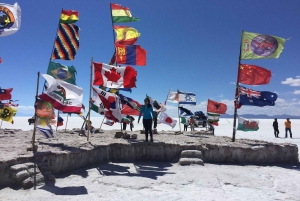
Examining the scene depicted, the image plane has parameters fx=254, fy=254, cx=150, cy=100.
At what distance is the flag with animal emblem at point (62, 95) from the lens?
7953mm

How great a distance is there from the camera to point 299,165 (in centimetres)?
1060

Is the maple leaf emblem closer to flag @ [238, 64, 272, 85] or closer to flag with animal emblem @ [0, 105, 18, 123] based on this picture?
flag @ [238, 64, 272, 85]

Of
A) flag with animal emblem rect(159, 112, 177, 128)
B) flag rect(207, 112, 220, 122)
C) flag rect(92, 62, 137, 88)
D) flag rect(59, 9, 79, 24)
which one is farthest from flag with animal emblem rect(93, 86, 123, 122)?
flag rect(207, 112, 220, 122)

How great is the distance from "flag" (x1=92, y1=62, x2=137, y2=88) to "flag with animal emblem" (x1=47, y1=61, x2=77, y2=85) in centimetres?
227

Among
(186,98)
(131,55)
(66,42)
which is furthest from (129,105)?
(186,98)

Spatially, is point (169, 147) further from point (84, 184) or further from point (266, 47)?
point (266, 47)

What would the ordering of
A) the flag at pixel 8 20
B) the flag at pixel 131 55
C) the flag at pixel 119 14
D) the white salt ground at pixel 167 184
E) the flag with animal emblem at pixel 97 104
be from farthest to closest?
the flag at pixel 119 14
the flag at pixel 131 55
the flag with animal emblem at pixel 97 104
the flag at pixel 8 20
the white salt ground at pixel 167 184

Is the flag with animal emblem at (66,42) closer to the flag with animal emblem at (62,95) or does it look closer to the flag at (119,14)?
the flag at (119,14)

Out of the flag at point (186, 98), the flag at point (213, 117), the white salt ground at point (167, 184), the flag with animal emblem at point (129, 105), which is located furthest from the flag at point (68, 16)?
the flag at point (213, 117)

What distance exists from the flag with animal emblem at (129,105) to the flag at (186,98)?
6759 millimetres

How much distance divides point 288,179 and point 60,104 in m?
7.70

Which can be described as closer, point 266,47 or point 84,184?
point 84,184

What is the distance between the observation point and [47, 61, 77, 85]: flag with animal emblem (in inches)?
461

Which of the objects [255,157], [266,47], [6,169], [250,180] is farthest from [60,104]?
[266,47]
